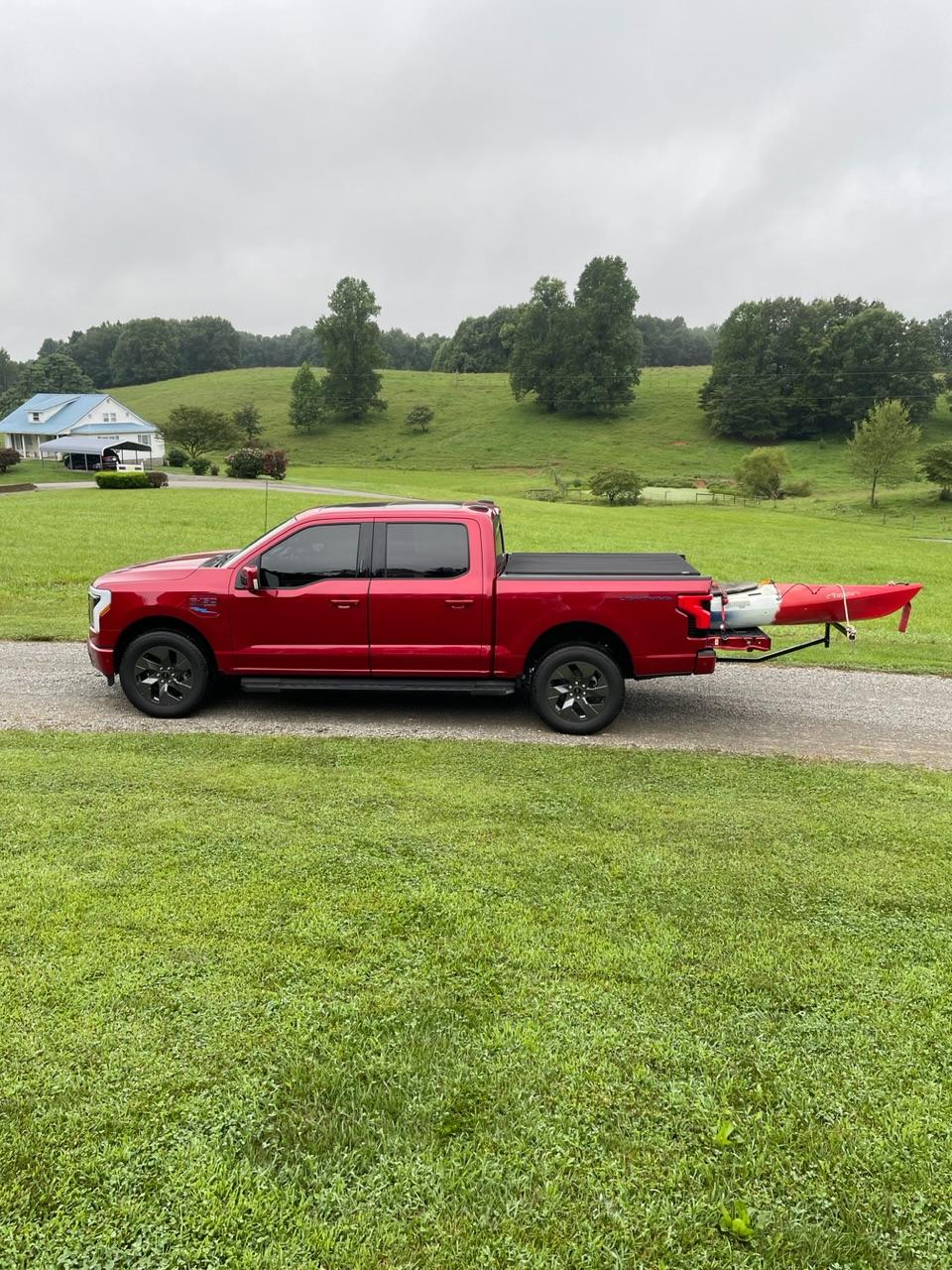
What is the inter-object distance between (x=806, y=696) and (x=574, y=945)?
6.02 metres

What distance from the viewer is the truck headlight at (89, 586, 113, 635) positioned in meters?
7.19

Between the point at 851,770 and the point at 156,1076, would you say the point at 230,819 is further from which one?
the point at 851,770

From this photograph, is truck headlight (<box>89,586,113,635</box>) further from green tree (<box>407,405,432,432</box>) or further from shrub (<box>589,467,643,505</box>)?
green tree (<box>407,405,432,432</box>)

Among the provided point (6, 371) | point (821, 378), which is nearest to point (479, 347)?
point (821, 378)

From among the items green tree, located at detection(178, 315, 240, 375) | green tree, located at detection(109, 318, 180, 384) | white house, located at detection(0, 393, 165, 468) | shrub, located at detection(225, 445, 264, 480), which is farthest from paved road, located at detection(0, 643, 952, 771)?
green tree, located at detection(178, 315, 240, 375)

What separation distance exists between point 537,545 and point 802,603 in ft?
52.5

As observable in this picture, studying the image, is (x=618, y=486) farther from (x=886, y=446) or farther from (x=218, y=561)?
(x=218, y=561)

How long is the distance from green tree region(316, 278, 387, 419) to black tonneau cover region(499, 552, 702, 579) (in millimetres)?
92008

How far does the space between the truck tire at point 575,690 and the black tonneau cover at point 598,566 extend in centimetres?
73

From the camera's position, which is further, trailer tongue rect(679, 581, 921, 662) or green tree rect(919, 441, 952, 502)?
green tree rect(919, 441, 952, 502)

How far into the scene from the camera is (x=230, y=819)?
479cm

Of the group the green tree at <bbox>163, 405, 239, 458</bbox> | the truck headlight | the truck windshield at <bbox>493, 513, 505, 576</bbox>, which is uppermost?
the green tree at <bbox>163, 405, 239, 458</bbox>

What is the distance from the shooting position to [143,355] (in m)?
132

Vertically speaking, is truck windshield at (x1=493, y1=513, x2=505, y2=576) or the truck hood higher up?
truck windshield at (x1=493, y1=513, x2=505, y2=576)
